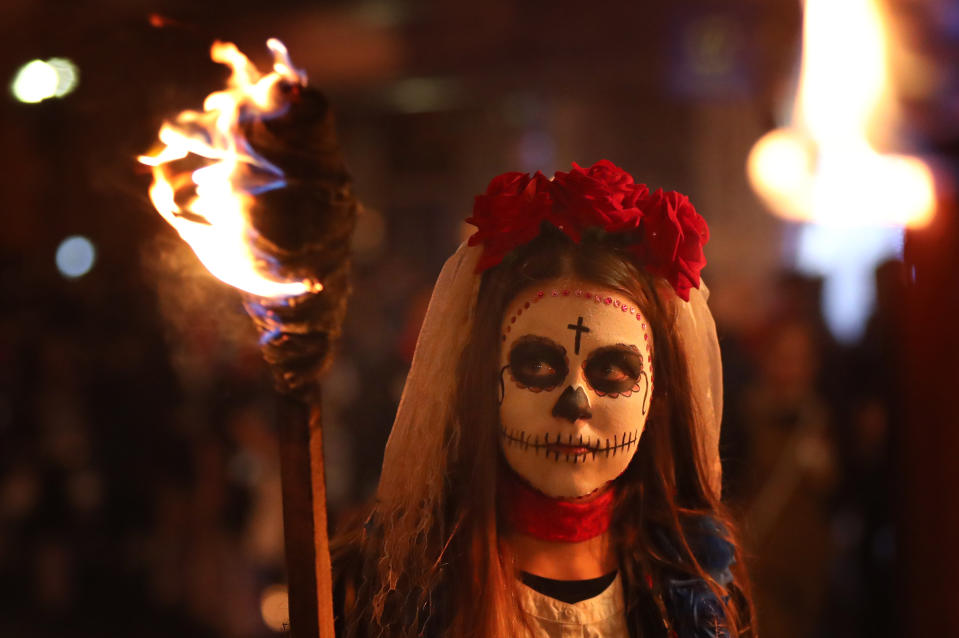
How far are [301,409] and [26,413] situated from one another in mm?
1740

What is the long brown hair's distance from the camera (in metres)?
0.93

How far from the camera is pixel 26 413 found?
222cm

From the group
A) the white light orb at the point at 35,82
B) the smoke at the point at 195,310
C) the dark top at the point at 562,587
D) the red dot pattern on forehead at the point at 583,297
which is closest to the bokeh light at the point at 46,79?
the white light orb at the point at 35,82

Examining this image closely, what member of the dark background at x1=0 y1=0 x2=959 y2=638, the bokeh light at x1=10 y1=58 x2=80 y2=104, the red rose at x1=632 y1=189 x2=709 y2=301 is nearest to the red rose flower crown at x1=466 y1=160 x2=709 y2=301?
the red rose at x1=632 y1=189 x2=709 y2=301

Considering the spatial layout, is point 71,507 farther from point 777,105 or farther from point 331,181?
point 777,105

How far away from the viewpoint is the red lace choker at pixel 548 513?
3.10ft

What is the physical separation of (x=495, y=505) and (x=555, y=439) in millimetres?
114

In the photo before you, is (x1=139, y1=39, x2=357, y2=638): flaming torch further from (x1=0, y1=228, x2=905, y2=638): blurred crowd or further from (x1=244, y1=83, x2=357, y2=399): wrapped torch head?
(x1=0, y1=228, x2=905, y2=638): blurred crowd

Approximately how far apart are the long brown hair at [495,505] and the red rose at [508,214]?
1.3 inches

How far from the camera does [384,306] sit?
5.36 ft

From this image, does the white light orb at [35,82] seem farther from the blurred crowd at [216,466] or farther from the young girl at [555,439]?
the young girl at [555,439]

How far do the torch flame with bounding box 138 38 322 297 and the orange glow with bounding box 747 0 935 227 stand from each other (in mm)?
1145

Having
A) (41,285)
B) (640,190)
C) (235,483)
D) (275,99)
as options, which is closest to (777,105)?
Answer: (640,190)

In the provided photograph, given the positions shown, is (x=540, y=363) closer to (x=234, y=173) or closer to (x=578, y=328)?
(x=578, y=328)
